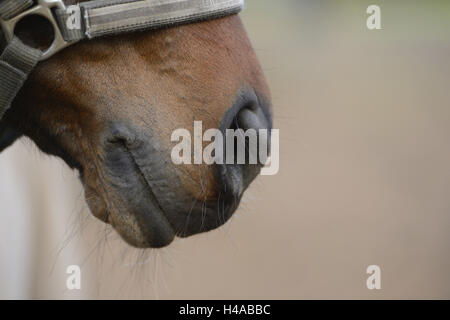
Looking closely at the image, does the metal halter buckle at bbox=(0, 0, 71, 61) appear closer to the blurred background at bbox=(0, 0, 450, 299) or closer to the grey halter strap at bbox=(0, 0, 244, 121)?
the grey halter strap at bbox=(0, 0, 244, 121)

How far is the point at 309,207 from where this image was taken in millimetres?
4094

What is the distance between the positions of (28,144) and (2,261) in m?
0.70

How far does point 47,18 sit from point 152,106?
0.71ft

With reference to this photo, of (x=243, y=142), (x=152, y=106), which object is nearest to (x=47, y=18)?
(x=152, y=106)

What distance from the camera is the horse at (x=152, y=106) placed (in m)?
0.96

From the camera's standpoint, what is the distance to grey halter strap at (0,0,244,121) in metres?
0.93

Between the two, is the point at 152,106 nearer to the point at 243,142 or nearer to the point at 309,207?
the point at 243,142

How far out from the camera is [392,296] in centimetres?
308

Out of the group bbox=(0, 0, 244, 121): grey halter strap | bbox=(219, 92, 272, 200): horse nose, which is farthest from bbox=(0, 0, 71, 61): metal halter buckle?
bbox=(219, 92, 272, 200): horse nose

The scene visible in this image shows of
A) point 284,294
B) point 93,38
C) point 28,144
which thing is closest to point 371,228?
point 284,294

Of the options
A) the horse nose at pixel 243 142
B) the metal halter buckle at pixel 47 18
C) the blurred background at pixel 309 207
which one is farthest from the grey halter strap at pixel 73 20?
the blurred background at pixel 309 207

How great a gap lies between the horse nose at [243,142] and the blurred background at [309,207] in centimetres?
29

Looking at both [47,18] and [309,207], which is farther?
[309,207]
